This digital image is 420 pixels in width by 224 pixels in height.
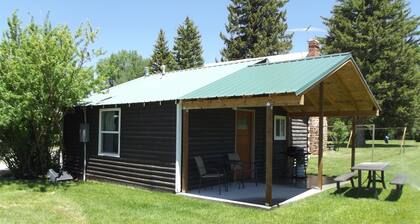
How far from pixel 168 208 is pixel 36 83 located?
482 centimetres

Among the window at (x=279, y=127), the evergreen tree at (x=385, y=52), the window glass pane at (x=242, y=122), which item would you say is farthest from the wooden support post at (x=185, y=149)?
the evergreen tree at (x=385, y=52)

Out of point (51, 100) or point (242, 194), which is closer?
point (242, 194)

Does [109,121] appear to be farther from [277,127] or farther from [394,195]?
[394,195]

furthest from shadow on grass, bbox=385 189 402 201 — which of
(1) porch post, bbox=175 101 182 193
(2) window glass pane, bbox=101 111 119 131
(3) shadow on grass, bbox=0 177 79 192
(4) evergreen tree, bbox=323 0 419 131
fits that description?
(4) evergreen tree, bbox=323 0 419 131

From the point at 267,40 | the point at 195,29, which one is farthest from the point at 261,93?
the point at 195,29

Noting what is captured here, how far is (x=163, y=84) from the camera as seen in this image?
1189cm

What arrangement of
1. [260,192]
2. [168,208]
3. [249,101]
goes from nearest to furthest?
1. [168,208]
2. [249,101]
3. [260,192]

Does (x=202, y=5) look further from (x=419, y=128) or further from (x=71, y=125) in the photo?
(x=419, y=128)

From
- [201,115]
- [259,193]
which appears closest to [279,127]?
[201,115]

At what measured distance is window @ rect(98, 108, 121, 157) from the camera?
11.2 m

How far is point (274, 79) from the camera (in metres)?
8.89

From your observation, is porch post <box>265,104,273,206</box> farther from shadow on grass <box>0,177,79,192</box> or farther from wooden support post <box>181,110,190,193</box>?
shadow on grass <box>0,177,79,192</box>

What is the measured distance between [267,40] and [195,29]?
953cm

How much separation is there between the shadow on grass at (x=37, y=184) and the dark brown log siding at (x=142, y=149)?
1.02m
